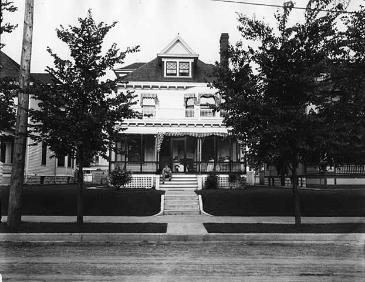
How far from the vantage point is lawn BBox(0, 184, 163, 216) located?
18.2m

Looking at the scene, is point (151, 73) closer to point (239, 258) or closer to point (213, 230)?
point (213, 230)

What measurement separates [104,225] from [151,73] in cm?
2033

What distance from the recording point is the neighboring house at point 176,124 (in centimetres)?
2856

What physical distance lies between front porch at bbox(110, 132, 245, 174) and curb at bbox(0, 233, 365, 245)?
49.3ft

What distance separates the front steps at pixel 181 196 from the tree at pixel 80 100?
5.40 m

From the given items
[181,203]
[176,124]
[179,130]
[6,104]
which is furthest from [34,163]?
[6,104]

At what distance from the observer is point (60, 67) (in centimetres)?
1395

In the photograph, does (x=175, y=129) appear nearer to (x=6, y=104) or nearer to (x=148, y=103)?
(x=148, y=103)

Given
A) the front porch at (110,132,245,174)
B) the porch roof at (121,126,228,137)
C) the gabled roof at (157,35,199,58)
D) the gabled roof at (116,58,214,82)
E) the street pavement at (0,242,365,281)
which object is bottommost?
the street pavement at (0,242,365,281)

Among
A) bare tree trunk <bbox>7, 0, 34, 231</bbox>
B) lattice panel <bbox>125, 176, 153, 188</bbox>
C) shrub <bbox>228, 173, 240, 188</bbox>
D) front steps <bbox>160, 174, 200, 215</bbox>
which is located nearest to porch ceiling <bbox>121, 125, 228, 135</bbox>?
front steps <bbox>160, 174, 200, 215</bbox>

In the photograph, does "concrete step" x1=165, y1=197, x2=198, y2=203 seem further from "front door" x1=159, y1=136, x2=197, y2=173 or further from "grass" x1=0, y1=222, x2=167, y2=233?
"front door" x1=159, y1=136, x2=197, y2=173

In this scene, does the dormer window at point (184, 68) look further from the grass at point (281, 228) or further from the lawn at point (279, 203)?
the grass at point (281, 228)

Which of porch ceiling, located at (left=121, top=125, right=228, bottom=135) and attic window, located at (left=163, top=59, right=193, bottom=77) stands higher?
attic window, located at (left=163, top=59, right=193, bottom=77)

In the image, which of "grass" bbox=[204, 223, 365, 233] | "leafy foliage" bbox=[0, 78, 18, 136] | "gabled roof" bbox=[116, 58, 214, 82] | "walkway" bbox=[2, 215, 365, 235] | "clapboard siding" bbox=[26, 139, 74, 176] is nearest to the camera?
"grass" bbox=[204, 223, 365, 233]
